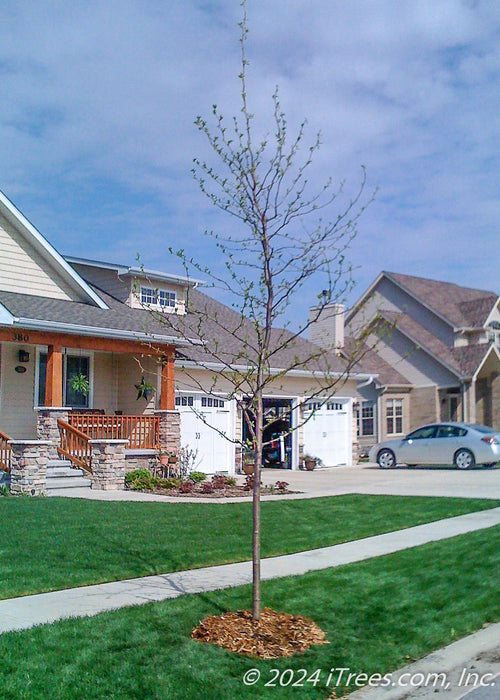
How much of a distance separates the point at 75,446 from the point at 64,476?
78 centimetres

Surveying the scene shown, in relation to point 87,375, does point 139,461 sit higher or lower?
lower

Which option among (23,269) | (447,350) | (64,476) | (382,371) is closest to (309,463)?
(382,371)

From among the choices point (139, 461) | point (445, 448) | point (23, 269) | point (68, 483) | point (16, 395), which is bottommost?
point (68, 483)

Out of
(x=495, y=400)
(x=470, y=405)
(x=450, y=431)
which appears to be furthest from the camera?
(x=495, y=400)

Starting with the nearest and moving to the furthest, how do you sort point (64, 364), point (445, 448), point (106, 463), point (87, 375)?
1. point (106, 463)
2. point (64, 364)
3. point (87, 375)
4. point (445, 448)

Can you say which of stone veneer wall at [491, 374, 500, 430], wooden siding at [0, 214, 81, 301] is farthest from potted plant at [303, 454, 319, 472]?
stone veneer wall at [491, 374, 500, 430]

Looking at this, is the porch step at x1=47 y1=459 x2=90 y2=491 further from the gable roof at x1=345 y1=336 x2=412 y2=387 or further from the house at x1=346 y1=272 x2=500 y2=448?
the house at x1=346 y1=272 x2=500 y2=448

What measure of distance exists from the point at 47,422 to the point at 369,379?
594 inches

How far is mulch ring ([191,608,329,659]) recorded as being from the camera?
5973 mm

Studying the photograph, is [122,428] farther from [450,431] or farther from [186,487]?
[450,431]

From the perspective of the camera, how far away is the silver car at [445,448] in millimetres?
23500

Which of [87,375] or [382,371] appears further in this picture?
[382,371]

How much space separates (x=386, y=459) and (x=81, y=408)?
1093cm

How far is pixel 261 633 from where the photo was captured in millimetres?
6227
